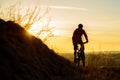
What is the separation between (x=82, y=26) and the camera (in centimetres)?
2034

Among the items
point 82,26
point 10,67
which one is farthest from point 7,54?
point 82,26

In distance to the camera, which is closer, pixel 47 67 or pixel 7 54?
pixel 7 54

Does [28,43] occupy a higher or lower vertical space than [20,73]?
higher

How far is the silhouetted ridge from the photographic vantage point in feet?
44.4

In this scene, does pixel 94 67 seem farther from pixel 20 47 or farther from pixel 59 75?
pixel 20 47

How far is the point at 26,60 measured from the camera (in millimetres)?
14758

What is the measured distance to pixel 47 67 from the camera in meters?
16.1

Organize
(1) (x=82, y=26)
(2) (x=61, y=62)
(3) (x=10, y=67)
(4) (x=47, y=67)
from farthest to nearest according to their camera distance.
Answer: (1) (x=82, y=26)
(2) (x=61, y=62)
(4) (x=47, y=67)
(3) (x=10, y=67)

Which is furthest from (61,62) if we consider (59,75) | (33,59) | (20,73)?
(20,73)

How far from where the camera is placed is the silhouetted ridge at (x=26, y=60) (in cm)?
1355

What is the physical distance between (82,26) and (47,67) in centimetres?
484

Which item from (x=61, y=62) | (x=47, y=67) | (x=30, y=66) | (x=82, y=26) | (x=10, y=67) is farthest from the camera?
(x=82, y=26)

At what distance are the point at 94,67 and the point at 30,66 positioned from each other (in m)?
6.58

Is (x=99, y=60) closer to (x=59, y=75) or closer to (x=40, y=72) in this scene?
(x=59, y=75)
